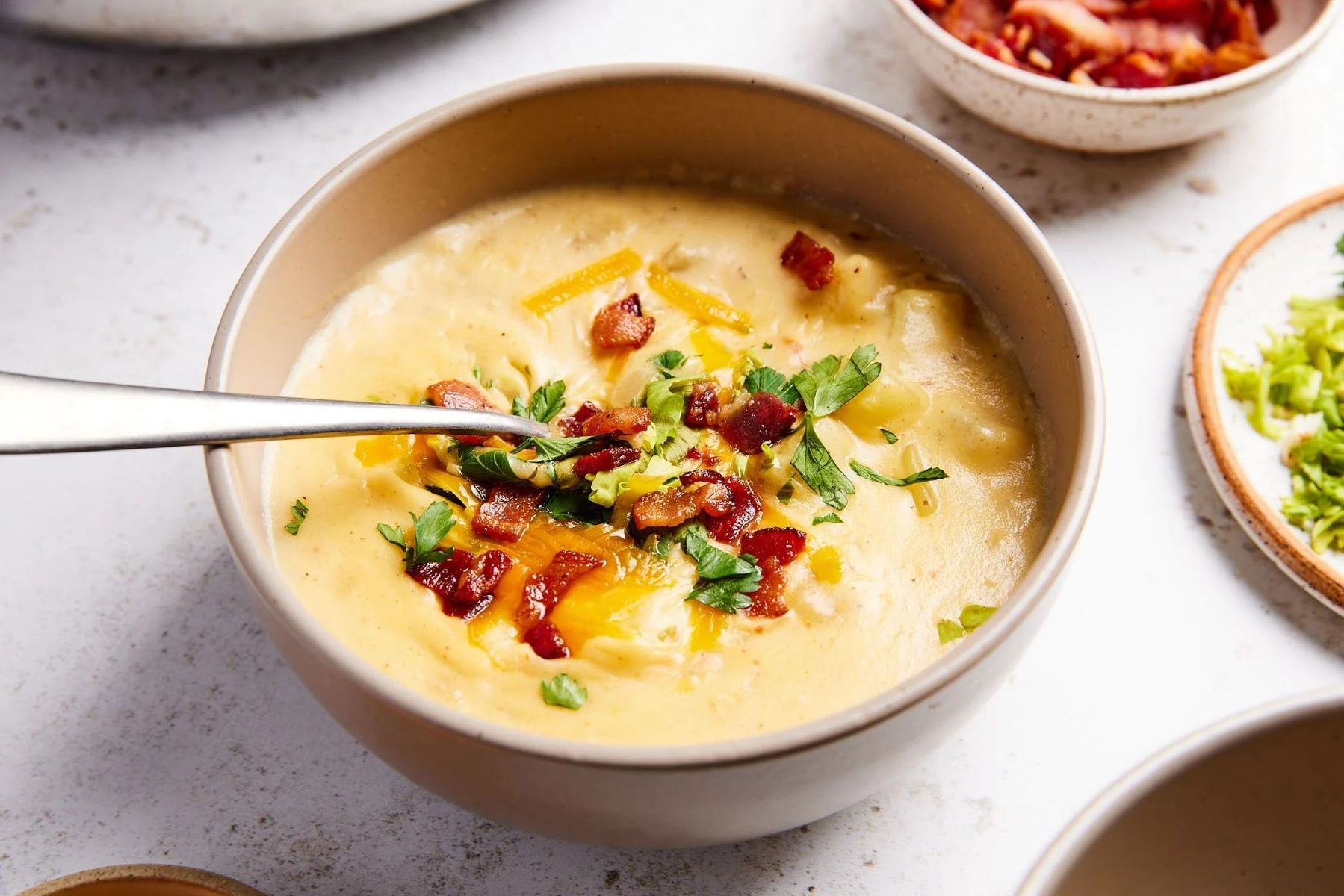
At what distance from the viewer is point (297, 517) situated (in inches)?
74.9

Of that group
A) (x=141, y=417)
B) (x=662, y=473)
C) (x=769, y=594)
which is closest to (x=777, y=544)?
(x=769, y=594)

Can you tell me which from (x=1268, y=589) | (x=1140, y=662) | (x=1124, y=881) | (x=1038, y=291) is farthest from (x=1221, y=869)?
(x=1038, y=291)

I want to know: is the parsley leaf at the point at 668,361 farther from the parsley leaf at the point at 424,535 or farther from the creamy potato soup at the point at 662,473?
the parsley leaf at the point at 424,535

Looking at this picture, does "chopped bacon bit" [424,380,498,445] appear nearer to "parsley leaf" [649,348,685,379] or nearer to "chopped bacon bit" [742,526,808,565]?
"parsley leaf" [649,348,685,379]

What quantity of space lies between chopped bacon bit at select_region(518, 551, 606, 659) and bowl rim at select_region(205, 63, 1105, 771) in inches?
6.2

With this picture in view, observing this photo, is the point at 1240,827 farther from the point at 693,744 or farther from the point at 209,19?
the point at 209,19

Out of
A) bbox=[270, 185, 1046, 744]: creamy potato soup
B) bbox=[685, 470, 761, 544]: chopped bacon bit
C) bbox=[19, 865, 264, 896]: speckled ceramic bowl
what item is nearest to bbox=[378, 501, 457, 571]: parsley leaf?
bbox=[270, 185, 1046, 744]: creamy potato soup

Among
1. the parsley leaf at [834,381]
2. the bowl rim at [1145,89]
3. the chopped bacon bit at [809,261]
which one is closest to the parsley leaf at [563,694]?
the parsley leaf at [834,381]

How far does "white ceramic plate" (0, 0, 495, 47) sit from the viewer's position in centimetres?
261

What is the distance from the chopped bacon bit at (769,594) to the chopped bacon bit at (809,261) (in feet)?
1.90

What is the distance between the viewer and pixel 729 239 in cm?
229

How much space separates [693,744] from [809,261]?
952 millimetres

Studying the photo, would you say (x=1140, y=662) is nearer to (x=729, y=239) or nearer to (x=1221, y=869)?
(x=1221, y=869)

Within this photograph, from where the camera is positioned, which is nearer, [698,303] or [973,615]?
[973,615]
